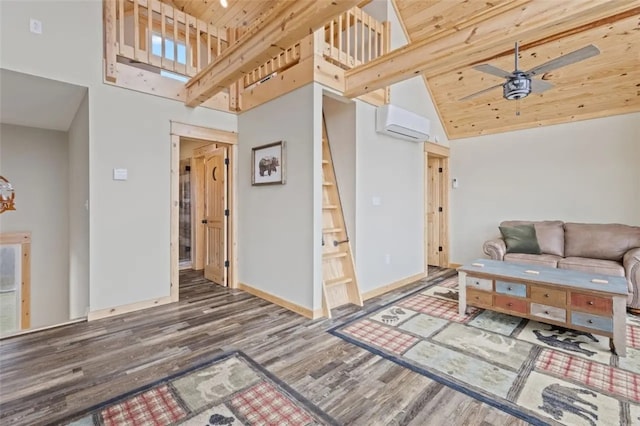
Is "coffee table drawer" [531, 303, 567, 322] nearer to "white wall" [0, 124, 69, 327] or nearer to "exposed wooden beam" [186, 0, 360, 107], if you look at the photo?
"exposed wooden beam" [186, 0, 360, 107]

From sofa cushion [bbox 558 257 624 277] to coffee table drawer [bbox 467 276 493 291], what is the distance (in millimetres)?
1550

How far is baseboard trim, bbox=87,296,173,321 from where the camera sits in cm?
319

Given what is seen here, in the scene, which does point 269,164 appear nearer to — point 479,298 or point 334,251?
point 334,251

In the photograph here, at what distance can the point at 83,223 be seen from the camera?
3621 mm

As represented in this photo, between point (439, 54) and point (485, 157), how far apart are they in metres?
3.39

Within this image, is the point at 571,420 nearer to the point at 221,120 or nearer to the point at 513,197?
the point at 513,197

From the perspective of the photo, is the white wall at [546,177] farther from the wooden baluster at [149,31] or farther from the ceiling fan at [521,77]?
the wooden baluster at [149,31]

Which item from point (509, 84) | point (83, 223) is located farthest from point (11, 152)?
point (509, 84)

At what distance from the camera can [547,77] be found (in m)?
4.05

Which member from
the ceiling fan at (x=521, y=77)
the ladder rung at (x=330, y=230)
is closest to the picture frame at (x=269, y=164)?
the ladder rung at (x=330, y=230)

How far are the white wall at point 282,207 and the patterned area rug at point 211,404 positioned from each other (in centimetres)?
126

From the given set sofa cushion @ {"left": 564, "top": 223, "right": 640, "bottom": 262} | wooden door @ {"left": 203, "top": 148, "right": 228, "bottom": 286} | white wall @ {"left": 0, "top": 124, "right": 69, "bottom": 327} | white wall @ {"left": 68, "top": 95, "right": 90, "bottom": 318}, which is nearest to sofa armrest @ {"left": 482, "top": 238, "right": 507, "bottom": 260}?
sofa cushion @ {"left": 564, "top": 223, "right": 640, "bottom": 262}

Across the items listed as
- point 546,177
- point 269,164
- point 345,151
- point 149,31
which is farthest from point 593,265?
point 149,31

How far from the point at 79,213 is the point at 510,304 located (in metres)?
5.10
